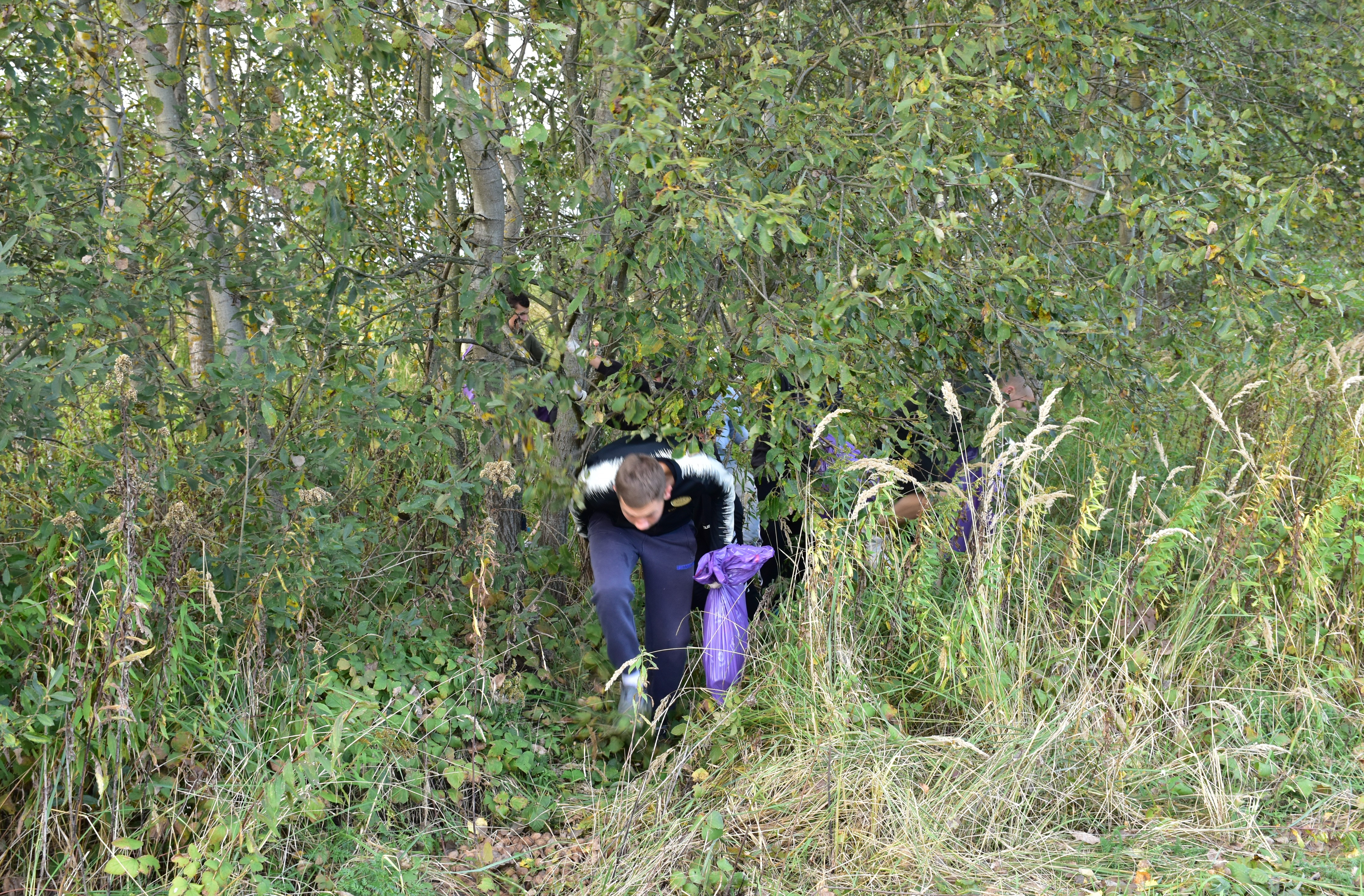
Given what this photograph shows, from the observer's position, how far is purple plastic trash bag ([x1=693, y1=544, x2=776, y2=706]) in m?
4.03

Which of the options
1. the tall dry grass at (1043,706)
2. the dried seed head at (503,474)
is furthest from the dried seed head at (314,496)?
the tall dry grass at (1043,706)

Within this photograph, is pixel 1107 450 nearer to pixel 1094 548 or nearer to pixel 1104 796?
pixel 1094 548

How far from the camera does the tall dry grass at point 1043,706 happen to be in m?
3.05

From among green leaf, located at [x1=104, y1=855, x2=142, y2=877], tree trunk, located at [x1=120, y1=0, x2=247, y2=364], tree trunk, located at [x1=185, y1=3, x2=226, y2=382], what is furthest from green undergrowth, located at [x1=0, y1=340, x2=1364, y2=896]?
tree trunk, located at [x1=185, y1=3, x2=226, y2=382]

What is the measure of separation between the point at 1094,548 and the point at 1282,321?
A: 3.91ft

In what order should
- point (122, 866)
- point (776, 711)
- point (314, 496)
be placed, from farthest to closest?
point (776, 711) < point (314, 496) < point (122, 866)

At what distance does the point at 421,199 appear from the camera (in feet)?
12.6

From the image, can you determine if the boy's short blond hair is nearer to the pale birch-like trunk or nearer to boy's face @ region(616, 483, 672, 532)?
boy's face @ region(616, 483, 672, 532)

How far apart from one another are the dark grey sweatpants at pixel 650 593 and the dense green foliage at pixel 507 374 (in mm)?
275

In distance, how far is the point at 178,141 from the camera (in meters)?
3.63

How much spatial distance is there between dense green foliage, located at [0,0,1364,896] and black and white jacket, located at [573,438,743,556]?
16cm

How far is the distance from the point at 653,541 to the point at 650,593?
0.71 ft

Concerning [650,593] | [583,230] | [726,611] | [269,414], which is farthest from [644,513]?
[269,414]

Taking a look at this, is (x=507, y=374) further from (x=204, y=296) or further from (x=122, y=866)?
(x=122, y=866)
